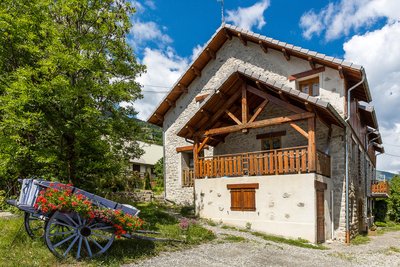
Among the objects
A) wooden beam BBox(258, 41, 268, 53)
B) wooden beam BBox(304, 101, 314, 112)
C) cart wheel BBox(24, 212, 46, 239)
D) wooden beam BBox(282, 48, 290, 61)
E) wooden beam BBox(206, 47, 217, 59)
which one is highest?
wooden beam BBox(206, 47, 217, 59)

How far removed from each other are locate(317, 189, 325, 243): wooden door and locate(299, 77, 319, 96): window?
14.8 ft

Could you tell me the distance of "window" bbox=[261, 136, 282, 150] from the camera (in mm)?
14297

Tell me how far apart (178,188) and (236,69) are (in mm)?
8500

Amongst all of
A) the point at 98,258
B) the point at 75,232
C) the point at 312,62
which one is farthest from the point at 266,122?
the point at 75,232

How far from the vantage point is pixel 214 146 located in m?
16.1

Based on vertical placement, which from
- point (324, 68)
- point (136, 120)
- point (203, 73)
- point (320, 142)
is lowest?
point (320, 142)

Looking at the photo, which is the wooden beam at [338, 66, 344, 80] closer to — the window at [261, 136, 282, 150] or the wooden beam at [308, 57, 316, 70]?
the wooden beam at [308, 57, 316, 70]

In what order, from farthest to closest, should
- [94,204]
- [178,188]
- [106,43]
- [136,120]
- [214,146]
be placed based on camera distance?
1. [178,188]
2. [214,146]
3. [136,120]
4. [106,43]
5. [94,204]

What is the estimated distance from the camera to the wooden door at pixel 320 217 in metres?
11.0

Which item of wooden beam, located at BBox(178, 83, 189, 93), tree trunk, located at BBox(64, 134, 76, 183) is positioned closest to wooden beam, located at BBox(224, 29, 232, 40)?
wooden beam, located at BBox(178, 83, 189, 93)

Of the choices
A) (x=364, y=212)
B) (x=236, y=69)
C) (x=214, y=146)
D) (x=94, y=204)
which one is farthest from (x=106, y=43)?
(x=364, y=212)

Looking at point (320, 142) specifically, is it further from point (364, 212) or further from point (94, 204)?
point (94, 204)

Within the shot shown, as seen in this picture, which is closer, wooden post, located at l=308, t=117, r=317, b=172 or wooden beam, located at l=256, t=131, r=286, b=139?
wooden post, located at l=308, t=117, r=317, b=172

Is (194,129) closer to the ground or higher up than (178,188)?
higher up
